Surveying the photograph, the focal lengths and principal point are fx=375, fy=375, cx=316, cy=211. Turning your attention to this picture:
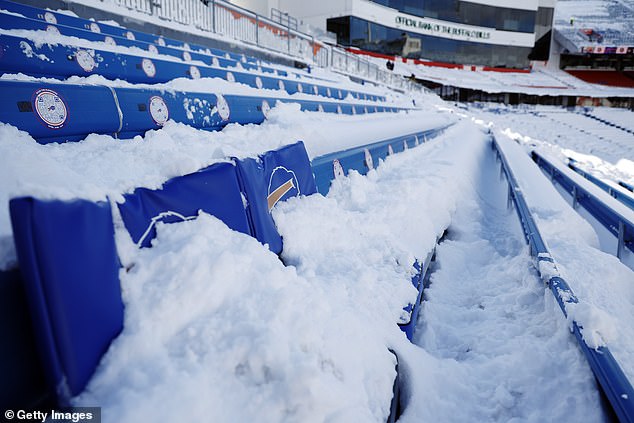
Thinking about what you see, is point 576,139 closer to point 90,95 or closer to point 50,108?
point 90,95

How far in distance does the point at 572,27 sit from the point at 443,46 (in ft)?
45.8

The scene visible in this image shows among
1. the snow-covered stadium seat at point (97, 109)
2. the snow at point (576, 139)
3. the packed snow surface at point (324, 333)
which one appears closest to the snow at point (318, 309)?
the packed snow surface at point (324, 333)

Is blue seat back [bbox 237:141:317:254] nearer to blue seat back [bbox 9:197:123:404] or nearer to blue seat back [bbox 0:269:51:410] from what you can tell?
blue seat back [bbox 9:197:123:404]

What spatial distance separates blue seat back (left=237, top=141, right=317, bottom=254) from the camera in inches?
53.7

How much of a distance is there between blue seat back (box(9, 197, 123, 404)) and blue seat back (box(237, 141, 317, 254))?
0.62 m

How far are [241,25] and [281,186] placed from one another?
298 inches

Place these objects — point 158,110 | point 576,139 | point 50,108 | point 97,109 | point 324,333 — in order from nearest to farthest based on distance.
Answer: point 324,333 < point 50,108 < point 97,109 < point 158,110 < point 576,139

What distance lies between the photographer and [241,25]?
26.5ft

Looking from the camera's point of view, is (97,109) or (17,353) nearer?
(17,353)

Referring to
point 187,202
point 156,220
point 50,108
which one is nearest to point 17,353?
point 156,220

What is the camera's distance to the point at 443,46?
3067cm

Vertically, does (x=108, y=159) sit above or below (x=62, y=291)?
above

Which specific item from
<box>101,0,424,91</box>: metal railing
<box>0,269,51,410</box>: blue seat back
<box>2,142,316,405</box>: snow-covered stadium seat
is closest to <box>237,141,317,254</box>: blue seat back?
Answer: <box>2,142,316,405</box>: snow-covered stadium seat

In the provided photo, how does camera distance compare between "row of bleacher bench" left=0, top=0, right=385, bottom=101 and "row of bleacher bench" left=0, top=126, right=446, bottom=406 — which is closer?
"row of bleacher bench" left=0, top=126, right=446, bottom=406
